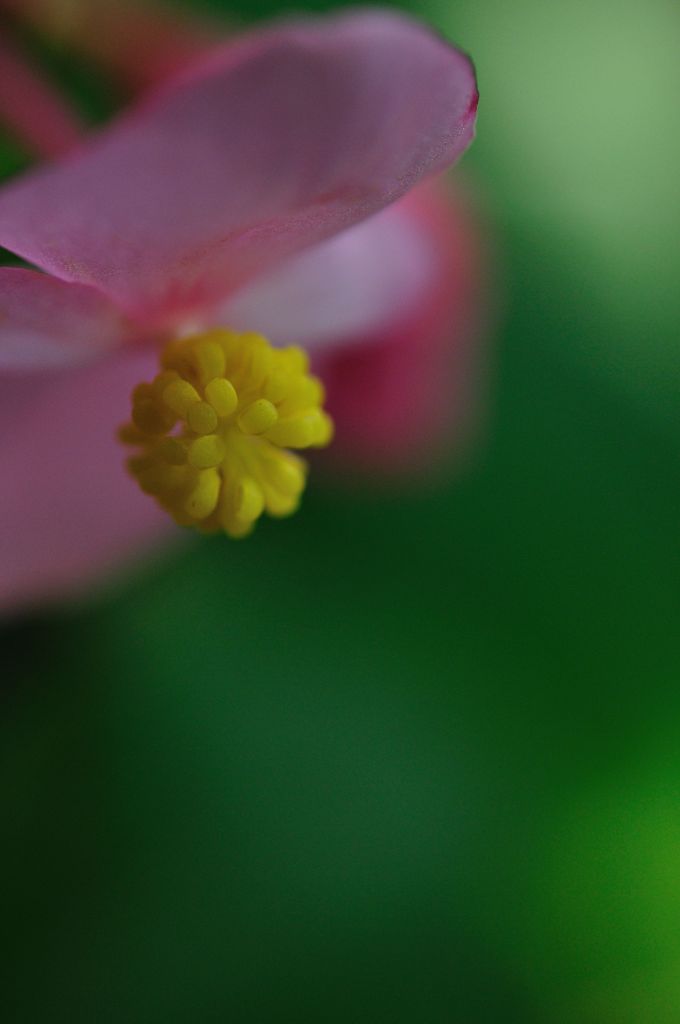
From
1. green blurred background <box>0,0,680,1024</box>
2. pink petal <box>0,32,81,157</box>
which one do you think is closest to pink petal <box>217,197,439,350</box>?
pink petal <box>0,32,81,157</box>

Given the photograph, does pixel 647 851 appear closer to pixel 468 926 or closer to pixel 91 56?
pixel 468 926

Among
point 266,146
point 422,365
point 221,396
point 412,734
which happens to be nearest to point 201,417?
point 221,396

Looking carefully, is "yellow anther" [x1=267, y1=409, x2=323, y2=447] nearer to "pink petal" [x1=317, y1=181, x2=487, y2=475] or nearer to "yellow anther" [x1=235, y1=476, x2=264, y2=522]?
"yellow anther" [x1=235, y1=476, x2=264, y2=522]

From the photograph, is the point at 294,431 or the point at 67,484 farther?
the point at 67,484

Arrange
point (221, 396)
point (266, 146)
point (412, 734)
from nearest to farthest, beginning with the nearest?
point (266, 146), point (221, 396), point (412, 734)

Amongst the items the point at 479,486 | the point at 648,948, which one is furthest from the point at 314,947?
the point at 479,486

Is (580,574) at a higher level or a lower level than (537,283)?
lower

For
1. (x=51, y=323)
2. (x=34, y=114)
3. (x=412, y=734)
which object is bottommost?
(x=412, y=734)

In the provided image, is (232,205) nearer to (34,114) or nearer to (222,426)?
(222,426)
